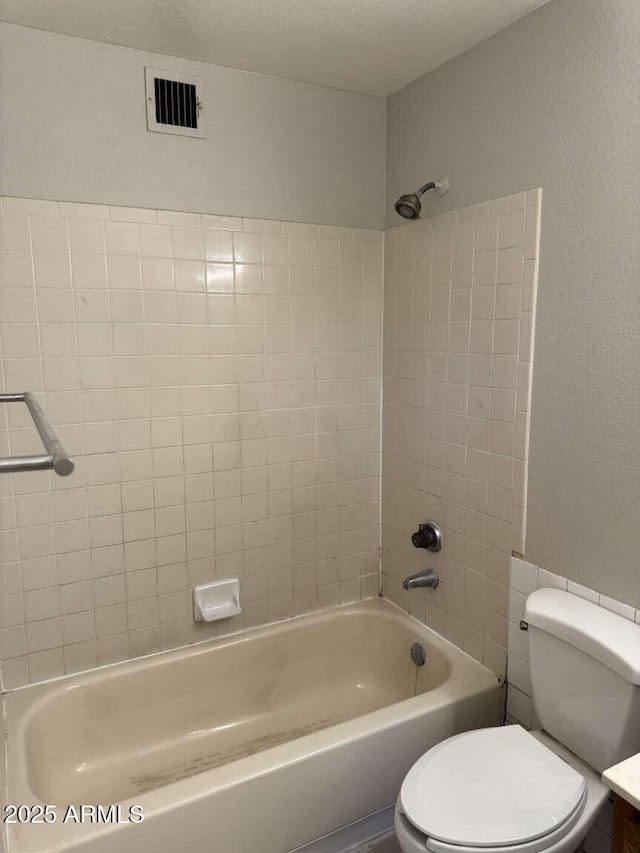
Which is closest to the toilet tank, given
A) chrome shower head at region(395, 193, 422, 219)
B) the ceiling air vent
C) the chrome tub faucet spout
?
the chrome tub faucet spout

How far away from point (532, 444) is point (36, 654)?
5.67 ft

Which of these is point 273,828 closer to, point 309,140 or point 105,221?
point 105,221

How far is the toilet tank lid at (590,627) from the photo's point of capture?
1310 millimetres

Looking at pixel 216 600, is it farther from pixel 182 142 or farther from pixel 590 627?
pixel 182 142

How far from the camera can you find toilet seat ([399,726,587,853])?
1226 millimetres

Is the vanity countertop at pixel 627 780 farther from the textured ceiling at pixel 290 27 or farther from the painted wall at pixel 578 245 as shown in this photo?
the textured ceiling at pixel 290 27

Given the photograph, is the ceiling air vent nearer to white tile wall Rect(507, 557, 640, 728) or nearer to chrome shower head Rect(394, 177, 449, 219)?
chrome shower head Rect(394, 177, 449, 219)

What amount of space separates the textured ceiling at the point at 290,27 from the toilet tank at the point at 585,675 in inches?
64.6

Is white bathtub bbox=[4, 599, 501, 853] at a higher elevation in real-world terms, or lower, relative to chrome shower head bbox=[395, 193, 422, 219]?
lower

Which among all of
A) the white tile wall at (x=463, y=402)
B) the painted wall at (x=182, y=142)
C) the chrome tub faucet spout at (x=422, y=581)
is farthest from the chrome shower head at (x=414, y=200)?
the chrome tub faucet spout at (x=422, y=581)

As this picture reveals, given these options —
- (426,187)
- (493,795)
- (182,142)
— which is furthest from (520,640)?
(182,142)

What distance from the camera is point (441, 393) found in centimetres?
205

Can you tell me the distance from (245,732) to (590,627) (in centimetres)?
132

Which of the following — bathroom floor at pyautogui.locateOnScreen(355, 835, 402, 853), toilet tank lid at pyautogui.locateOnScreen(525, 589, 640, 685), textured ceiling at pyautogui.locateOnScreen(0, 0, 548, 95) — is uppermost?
textured ceiling at pyautogui.locateOnScreen(0, 0, 548, 95)
